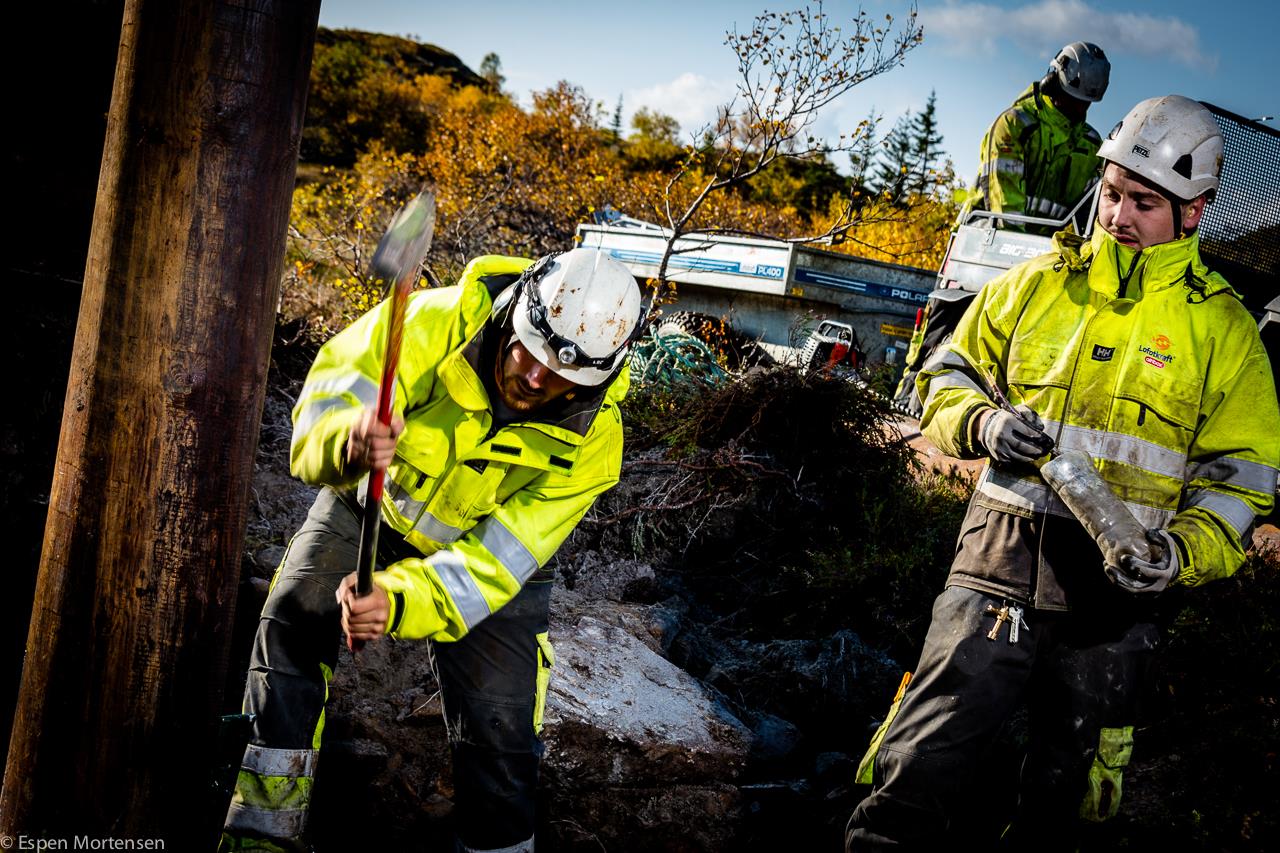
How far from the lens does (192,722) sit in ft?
6.03

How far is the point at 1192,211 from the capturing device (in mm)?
2521

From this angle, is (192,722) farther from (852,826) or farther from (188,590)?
(852,826)

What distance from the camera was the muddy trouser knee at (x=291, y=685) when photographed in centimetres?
240

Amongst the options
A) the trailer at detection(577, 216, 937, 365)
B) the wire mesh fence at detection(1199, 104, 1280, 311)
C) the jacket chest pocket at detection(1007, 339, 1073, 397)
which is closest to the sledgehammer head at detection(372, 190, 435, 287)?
the jacket chest pocket at detection(1007, 339, 1073, 397)

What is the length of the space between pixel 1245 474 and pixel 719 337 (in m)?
7.09

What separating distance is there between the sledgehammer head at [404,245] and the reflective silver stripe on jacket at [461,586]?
0.87 m

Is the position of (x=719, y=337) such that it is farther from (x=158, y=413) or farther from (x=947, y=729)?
(x=158, y=413)

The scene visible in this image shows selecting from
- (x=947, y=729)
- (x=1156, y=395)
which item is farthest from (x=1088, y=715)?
(x=1156, y=395)

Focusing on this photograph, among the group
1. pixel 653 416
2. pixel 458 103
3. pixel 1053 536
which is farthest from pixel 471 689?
pixel 458 103

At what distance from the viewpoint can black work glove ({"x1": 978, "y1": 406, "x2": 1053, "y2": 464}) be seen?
7.88 feet

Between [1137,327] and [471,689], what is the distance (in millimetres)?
2286

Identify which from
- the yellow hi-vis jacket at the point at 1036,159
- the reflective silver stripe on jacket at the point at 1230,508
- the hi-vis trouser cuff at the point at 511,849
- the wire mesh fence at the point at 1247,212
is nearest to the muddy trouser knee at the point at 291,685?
the hi-vis trouser cuff at the point at 511,849

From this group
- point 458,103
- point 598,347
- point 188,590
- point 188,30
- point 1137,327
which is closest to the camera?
point 188,30

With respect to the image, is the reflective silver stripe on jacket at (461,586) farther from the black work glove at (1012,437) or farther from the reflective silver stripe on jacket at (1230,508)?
the reflective silver stripe on jacket at (1230,508)
